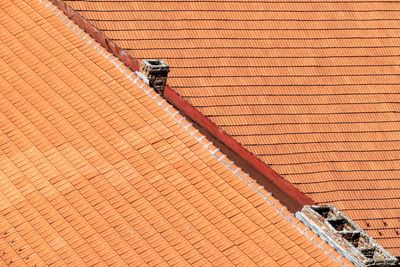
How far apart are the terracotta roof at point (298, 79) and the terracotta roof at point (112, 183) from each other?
4034 millimetres

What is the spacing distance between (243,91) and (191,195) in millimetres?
Result: 8116

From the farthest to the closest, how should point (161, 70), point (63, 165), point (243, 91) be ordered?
point (243, 91) → point (161, 70) → point (63, 165)

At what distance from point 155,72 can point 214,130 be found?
3453mm

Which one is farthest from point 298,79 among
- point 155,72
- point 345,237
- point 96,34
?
point 345,237

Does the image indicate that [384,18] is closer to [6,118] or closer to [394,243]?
[394,243]

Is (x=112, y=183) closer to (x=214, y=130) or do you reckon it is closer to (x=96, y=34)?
(x=214, y=130)

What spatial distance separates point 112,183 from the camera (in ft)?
101

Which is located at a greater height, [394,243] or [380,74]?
[380,74]

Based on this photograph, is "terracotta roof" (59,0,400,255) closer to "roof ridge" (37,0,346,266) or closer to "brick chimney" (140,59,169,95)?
"roof ridge" (37,0,346,266)

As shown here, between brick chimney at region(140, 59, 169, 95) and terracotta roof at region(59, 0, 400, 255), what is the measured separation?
2577 mm

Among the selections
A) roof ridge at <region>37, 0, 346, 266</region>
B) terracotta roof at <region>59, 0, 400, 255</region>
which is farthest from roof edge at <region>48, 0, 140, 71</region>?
roof ridge at <region>37, 0, 346, 266</region>

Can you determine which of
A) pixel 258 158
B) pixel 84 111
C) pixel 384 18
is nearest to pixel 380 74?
pixel 384 18

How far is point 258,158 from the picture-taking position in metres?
36.1

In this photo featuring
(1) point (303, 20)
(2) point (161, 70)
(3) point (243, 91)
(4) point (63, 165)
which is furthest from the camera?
(1) point (303, 20)
